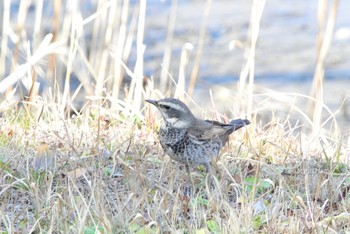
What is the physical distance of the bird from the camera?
5.11 m

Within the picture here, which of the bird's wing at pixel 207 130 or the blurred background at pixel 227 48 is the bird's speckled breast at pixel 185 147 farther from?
the blurred background at pixel 227 48

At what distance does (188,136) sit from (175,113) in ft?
0.59

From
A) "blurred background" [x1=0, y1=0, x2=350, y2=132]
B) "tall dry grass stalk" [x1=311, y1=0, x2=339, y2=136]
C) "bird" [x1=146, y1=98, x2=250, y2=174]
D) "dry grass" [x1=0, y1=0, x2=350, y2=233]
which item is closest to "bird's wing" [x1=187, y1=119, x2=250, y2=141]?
"bird" [x1=146, y1=98, x2=250, y2=174]

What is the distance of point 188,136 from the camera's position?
522cm

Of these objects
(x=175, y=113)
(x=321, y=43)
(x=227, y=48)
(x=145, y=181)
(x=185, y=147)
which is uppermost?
(x=321, y=43)

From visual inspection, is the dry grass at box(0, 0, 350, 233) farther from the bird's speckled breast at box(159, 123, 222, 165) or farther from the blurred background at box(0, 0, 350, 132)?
the blurred background at box(0, 0, 350, 132)

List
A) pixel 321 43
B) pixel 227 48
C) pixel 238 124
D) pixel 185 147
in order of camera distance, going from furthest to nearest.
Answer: pixel 227 48 → pixel 321 43 → pixel 238 124 → pixel 185 147

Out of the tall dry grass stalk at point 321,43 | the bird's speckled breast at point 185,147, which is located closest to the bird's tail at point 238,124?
the bird's speckled breast at point 185,147

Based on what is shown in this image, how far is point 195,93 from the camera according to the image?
11047 mm

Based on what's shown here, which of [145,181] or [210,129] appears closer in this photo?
[145,181]

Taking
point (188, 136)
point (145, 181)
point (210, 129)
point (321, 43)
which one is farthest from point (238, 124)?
point (321, 43)

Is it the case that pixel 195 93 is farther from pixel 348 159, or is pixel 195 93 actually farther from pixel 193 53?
pixel 348 159

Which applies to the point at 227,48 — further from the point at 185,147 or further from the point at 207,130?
the point at 185,147

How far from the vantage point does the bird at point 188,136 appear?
16.8ft
